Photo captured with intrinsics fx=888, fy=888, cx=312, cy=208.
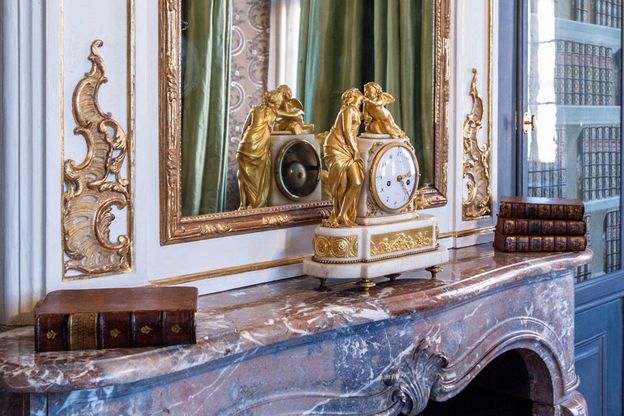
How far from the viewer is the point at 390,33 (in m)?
2.32

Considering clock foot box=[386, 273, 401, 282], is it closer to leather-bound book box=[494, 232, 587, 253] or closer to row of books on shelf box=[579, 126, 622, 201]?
leather-bound book box=[494, 232, 587, 253]

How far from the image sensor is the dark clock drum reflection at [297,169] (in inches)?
80.4

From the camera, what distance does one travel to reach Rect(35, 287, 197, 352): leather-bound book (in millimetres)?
1414

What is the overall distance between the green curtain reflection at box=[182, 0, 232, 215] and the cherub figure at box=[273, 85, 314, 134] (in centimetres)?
16

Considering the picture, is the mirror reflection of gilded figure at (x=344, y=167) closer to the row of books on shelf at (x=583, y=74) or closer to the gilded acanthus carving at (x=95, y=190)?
the gilded acanthus carving at (x=95, y=190)

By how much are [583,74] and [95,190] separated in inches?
83.3

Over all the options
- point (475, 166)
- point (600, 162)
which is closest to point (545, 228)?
point (475, 166)

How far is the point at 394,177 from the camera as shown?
6.75ft

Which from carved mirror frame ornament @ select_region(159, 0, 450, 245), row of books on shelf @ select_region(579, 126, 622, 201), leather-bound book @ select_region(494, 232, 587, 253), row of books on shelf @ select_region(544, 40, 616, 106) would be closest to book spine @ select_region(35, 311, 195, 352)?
carved mirror frame ornament @ select_region(159, 0, 450, 245)

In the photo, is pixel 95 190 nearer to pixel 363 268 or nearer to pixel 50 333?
pixel 50 333

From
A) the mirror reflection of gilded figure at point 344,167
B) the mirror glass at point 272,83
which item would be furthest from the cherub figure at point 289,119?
the mirror reflection of gilded figure at point 344,167

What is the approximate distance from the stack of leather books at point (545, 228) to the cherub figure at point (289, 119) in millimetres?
746

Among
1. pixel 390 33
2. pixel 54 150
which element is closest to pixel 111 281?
pixel 54 150

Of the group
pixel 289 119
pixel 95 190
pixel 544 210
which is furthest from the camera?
pixel 544 210
